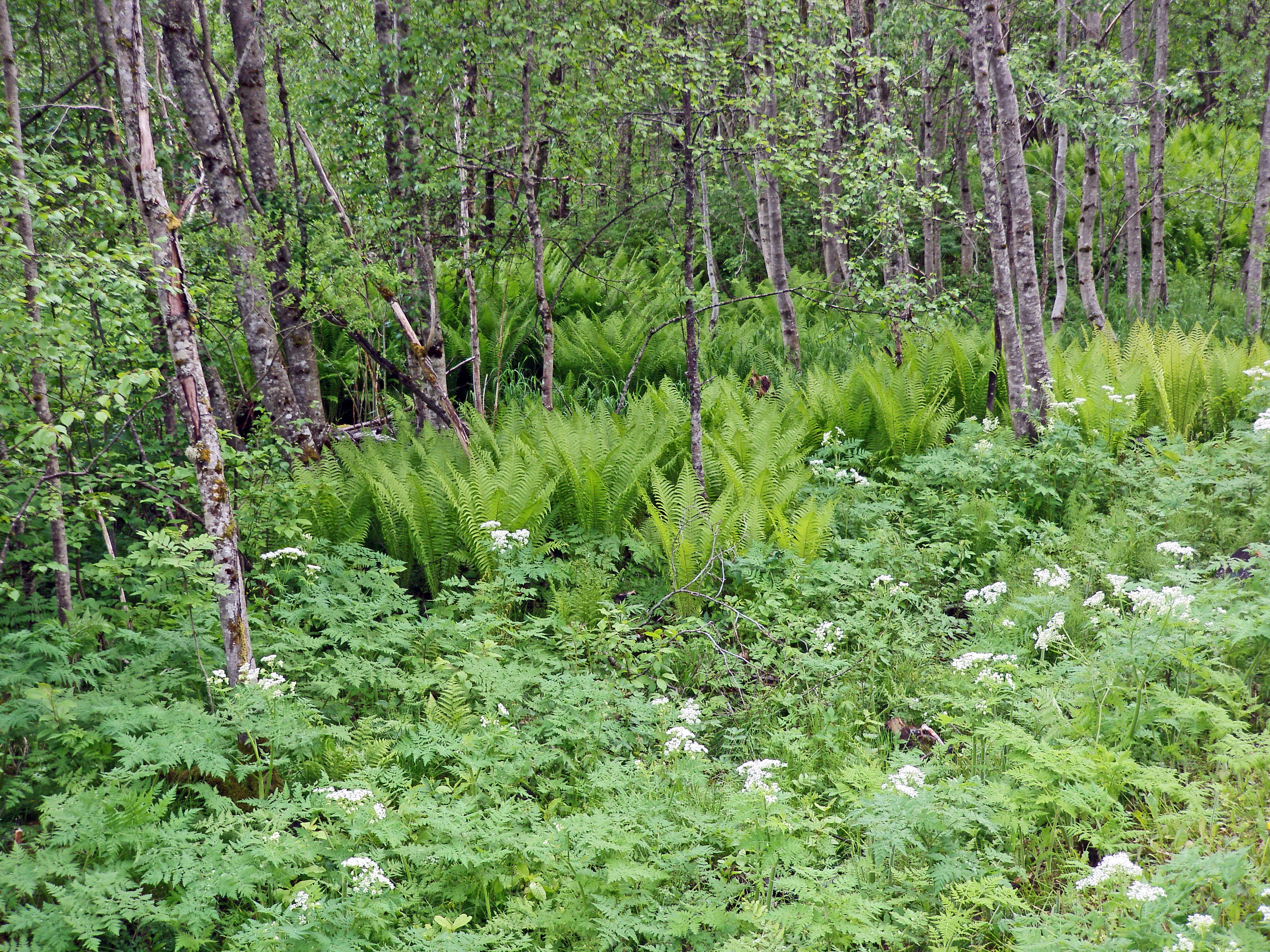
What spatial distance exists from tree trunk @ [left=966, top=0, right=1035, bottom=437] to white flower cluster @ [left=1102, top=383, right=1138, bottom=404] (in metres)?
0.52

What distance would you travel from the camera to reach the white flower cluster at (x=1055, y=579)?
3195 mm

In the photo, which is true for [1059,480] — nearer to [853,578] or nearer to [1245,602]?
[853,578]

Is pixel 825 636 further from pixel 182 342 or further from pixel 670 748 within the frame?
pixel 182 342

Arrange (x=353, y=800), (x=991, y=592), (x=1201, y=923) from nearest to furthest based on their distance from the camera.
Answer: (x=1201, y=923)
(x=353, y=800)
(x=991, y=592)

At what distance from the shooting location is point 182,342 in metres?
2.94

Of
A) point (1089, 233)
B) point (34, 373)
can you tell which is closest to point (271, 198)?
point (34, 373)

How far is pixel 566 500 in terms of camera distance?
16.5ft

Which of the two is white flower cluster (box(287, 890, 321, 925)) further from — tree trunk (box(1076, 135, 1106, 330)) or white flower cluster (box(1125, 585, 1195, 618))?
tree trunk (box(1076, 135, 1106, 330))

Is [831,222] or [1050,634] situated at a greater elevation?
[831,222]

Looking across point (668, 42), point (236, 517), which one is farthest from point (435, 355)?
point (668, 42)

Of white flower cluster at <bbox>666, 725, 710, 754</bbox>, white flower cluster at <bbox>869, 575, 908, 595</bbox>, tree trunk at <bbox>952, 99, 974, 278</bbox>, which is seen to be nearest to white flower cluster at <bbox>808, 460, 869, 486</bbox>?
white flower cluster at <bbox>869, 575, 908, 595</bbox>

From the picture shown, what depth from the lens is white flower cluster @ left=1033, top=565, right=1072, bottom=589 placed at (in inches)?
126

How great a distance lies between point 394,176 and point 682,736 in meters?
4.53

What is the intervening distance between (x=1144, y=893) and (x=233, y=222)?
4.87m
